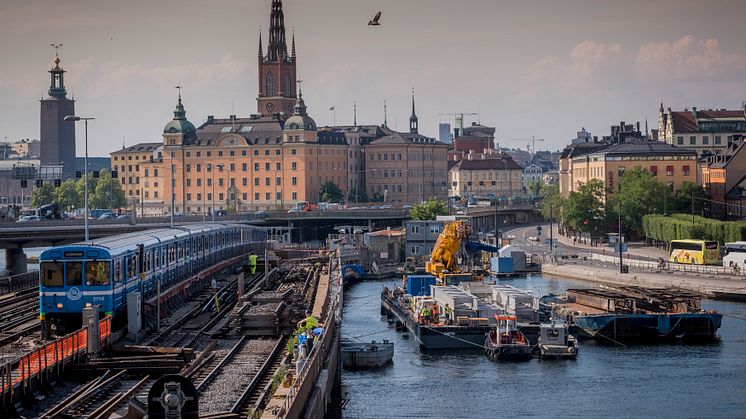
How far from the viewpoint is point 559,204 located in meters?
148

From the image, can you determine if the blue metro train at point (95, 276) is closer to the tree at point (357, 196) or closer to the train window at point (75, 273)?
the train window at point (75, 273)

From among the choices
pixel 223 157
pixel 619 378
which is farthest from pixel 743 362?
pixel 223 157

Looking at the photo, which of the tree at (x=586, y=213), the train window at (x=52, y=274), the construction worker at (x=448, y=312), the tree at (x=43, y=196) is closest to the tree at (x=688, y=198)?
the tree at (x=586, y=213)

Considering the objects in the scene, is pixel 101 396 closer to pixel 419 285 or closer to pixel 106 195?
pixel 419 285

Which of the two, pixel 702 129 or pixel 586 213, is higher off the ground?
pixel 702 129

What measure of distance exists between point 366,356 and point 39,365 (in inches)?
886

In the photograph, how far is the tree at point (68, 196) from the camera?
181 metres

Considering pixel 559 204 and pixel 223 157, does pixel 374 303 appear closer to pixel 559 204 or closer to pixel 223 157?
pixel 559 204

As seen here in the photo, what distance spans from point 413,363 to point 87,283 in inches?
739

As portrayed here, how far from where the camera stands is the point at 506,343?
5753 centimetres

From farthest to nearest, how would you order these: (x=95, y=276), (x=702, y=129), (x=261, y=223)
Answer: (x=702, y=129)
(x=261, y=223)
(x=95, y=276)

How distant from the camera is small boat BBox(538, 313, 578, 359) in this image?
57.3 metres

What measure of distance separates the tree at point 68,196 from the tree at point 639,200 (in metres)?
81.2

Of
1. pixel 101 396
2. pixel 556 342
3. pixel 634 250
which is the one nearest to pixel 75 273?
pixel 101 396
